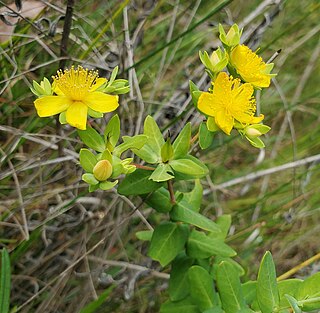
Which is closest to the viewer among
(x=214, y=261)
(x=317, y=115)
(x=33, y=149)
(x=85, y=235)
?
(x=214, y=261)

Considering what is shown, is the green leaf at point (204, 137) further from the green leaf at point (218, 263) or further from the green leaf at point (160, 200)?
the green leaf at point (218, 263)

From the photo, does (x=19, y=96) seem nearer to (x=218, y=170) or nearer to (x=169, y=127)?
(x=169, y=127)

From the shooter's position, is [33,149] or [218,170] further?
[218,170]

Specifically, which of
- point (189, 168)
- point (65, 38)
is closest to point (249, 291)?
point (189, 168)

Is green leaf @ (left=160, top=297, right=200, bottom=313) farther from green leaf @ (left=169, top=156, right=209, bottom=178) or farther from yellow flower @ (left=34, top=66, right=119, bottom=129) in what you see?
yellow flower @ (left=34, top=66, right=119, bottom=129)

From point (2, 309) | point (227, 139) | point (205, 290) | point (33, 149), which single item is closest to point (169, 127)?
point (227, 139)

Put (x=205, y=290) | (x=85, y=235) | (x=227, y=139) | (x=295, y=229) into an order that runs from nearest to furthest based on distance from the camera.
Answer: (x=205, y=290), (x=85, y=235), (x=227, y=139), (x=295, y=229)

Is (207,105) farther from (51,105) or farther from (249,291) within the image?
(249,291)
